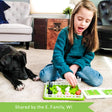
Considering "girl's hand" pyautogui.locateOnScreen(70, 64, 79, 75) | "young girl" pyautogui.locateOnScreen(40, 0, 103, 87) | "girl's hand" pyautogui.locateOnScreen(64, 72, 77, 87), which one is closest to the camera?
"girl's hand" pyautogui.locateOnScreen(64, 72, 77, 87)

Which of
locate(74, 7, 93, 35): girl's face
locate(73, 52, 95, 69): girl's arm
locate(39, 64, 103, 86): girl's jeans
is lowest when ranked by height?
locate(39, 64, 103, 86): girl's jeans

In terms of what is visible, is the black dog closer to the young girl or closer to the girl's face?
the young girl

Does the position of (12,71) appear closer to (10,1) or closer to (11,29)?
(11,29)

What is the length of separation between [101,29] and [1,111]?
222 centimetres

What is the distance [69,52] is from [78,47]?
3.7 inches

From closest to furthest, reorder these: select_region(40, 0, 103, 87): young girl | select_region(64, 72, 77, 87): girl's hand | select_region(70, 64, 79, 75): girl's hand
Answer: select_region(64, 72, 77, 87): girl's hand
select_region(40, 0, 103, 87): young girl
select_region(70, 64, 79, 75): girl's hand

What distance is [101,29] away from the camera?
101 inches

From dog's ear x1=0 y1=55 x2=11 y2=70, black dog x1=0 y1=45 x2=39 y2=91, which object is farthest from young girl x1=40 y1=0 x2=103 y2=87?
dog's ear x1=0 y1=55 x2=11 y2=70

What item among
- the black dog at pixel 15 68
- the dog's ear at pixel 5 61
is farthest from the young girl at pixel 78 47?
the dog's ear at pixel 5 61

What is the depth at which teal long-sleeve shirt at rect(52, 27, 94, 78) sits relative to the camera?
A: 1.25 m

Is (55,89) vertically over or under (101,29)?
under

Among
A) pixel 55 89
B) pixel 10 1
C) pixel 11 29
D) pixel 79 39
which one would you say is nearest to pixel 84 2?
pixel 79 39

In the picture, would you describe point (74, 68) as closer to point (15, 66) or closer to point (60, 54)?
point (60, 54)

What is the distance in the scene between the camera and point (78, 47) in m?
1.34
